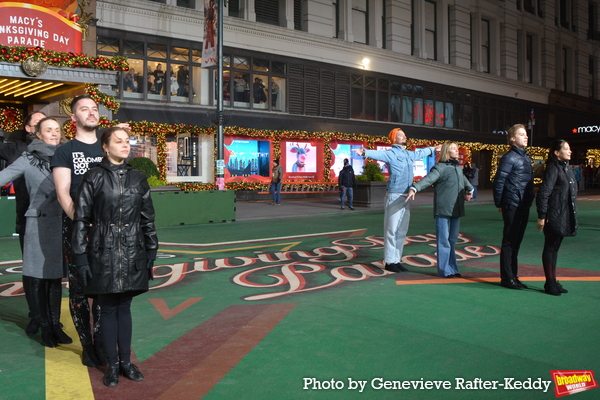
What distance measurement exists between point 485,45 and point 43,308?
3812 centimetres

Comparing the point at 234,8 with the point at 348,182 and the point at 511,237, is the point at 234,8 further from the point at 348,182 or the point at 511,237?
the point at 511,237

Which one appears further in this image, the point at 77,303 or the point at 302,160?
the point at 302,160

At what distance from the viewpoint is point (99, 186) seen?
4.04m

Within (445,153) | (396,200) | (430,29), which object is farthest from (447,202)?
(430,29)

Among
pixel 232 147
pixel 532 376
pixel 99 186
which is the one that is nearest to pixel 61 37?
pixel 232 147

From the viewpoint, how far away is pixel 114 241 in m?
4.03

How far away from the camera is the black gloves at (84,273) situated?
394cm

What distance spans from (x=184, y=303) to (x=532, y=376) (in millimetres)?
3921

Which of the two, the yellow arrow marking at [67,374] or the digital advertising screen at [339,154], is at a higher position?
the digital advertising screen at [339,154]

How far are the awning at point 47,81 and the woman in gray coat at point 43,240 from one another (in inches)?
399

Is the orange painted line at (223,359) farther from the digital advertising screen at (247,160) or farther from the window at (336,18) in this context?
the window at (336,18)

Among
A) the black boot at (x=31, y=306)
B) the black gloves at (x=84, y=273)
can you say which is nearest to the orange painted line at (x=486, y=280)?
the black boot at (x=31, y=306)

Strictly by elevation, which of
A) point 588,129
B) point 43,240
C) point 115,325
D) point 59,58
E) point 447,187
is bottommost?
point 115,325

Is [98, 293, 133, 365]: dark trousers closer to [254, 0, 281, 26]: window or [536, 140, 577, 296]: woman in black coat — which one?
[536, 140, 577, 296]: woman in black coat
